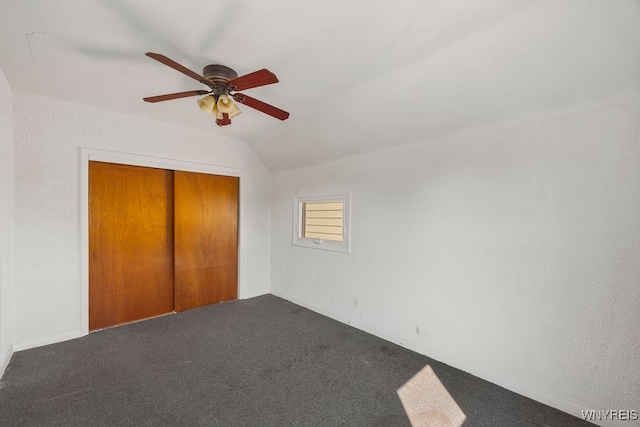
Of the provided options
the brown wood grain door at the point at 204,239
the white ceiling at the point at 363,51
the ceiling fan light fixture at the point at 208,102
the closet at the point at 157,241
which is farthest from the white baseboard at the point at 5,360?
the ceiling fan light fixture at the point at 208,102

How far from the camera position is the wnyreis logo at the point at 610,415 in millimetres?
1670

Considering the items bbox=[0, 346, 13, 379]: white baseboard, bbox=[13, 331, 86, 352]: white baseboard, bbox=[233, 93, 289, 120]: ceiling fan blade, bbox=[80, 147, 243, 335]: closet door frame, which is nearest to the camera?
bbox=[233, 93, 289, 120]: ceiling fan blade

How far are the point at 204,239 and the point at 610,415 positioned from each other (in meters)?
4.22

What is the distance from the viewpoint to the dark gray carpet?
180 cm

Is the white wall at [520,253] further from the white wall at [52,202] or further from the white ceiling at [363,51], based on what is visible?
the white wall at [52,202]

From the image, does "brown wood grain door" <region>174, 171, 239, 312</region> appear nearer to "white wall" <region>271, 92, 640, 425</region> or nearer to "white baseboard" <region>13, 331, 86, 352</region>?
"white baseboard" <region>13, 331, 86, 352</region>

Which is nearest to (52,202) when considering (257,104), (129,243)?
(129,243)

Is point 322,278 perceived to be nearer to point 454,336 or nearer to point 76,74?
point 454,336

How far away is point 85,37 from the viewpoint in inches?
70.6

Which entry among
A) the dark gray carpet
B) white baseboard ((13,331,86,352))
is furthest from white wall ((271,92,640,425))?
white baseboard ((13,331,86,352))

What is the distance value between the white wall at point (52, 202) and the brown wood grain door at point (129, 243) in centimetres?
18

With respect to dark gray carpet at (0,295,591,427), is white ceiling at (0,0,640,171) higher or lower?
higher

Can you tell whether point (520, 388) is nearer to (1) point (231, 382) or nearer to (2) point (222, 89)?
(1) point (231, 382)

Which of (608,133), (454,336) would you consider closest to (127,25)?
(608,133)
